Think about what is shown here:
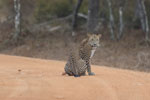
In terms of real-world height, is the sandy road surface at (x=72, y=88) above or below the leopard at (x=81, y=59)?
below

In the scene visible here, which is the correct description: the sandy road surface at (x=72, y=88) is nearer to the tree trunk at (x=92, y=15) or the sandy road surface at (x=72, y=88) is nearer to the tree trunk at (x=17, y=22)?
the tree trunk at (x=92, y=15)

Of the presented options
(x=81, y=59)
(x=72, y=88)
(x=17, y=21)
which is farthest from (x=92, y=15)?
(x=72, y=88)

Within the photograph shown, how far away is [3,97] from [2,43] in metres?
16.0

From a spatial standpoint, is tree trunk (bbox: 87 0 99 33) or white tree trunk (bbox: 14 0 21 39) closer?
tree trunk (bbox: 87 0 99 33)

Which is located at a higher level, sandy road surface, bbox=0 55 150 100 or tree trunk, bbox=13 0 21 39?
tree trunk, bbox=13 0 21 39

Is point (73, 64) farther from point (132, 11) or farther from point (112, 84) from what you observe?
point (132, 11)

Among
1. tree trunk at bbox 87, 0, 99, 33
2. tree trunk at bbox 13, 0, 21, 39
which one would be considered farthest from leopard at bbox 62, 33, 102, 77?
tree trunk at bbox 13, 0, 21, 39

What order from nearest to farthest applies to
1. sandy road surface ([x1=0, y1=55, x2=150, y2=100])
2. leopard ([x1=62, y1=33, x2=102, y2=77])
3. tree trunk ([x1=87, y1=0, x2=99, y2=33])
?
sandy road surface ([x1=0, y1=55, x2=150, y2=100]) < leopard ([x1=62, y1=33, x2=102, y2=77]) < tree trunk ([x1=87, y1=0, x2=99, y2=33])

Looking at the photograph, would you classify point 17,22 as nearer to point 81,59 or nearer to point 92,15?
point 92,15

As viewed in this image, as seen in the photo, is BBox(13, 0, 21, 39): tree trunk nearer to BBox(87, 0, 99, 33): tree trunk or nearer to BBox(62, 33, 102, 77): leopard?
BBox(87, 0, 99, 33): tree trunk

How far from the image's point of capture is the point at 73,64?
29.9 ft

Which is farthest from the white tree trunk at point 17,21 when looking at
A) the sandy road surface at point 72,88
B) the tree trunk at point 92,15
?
the sandy road surface at point 72,88

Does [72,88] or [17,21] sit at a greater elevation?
[17,21]

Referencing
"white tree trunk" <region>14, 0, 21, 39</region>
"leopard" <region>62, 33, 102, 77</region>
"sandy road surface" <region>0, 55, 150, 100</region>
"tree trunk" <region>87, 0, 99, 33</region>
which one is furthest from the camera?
"white tree trunk" <region>14, 0, 21, 39</region>
